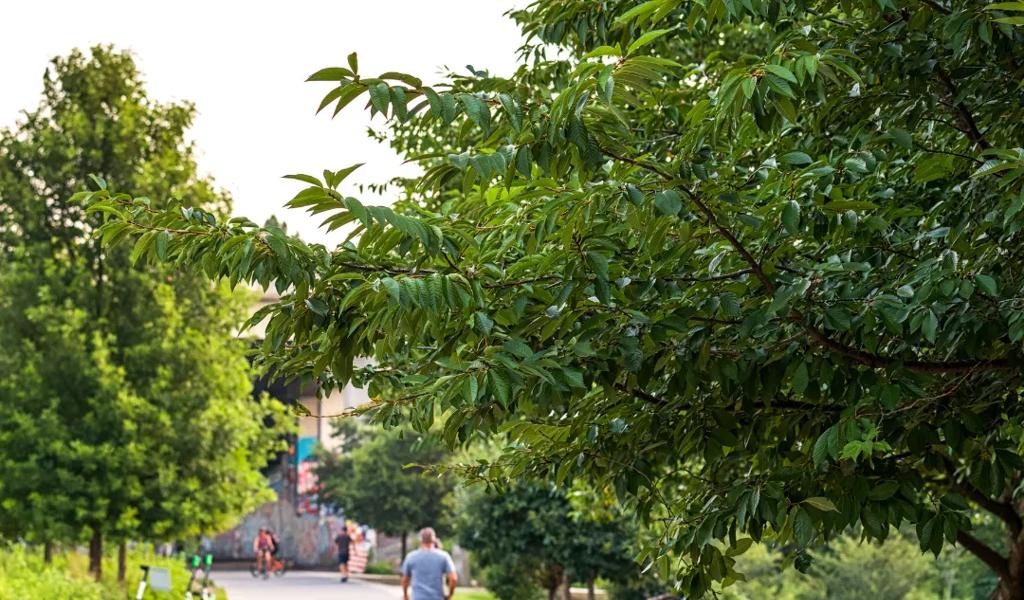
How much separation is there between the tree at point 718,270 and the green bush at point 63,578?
1368 cm

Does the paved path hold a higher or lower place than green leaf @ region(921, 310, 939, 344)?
lower

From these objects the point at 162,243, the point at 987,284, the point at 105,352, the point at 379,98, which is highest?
the point at 105,352

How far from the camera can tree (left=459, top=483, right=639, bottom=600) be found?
77.4ft

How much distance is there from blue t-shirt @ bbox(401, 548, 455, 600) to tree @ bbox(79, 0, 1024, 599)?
6.82m

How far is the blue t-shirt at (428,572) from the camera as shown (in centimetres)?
1288

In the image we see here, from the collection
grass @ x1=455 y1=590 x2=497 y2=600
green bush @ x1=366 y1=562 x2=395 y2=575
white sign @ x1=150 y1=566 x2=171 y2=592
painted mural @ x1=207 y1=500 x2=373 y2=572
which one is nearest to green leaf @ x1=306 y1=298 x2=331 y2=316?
white sign @ x1=150 y1=566 x2=171 y2=592

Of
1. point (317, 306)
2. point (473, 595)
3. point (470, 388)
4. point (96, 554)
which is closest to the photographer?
point (470, 388)

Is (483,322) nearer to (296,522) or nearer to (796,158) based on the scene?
(796,158)

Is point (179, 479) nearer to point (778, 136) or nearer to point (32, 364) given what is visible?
point (32, 364)

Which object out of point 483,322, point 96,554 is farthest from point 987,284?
point 96,554

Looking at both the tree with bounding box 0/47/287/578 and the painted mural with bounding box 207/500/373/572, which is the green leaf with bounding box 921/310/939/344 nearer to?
the tree with bounding box 0/47/287/578

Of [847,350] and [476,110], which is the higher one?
[476,110]

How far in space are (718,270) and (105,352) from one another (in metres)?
17.5

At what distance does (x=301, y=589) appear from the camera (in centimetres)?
3500
